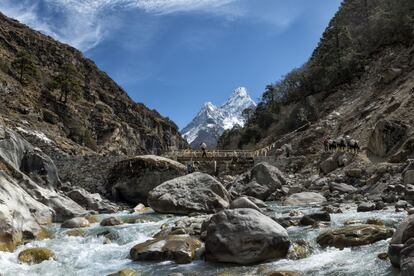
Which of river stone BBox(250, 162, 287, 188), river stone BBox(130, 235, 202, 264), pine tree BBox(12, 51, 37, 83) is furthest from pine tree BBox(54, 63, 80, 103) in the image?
river stone BBox(130, 235, 202, 264)

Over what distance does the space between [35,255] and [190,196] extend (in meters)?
10.1

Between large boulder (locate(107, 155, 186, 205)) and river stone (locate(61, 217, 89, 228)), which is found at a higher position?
large boulder (locate(107, 155, 186, 205))

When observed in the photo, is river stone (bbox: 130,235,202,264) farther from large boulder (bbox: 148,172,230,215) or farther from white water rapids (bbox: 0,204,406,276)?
large boulder (bbox: 148,172,230,215)

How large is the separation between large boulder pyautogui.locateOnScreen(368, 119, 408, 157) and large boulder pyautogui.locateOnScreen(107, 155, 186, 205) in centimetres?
1422

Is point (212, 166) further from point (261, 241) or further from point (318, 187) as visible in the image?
point (261, 241)

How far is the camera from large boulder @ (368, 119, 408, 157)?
32.2 metres

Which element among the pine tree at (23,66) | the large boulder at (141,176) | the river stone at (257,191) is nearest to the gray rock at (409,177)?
the river stone at (257,191)

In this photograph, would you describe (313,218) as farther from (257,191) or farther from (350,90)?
(350,90)

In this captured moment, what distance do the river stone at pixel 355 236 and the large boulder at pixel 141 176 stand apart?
2069 cm

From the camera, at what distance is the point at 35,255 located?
595 inches

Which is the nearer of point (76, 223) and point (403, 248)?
point (403, 248)

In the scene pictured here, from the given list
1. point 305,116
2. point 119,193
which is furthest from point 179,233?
point 305,116

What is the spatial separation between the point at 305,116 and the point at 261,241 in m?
51.3

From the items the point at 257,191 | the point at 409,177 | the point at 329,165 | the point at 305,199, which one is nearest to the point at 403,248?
the point at 409,177
